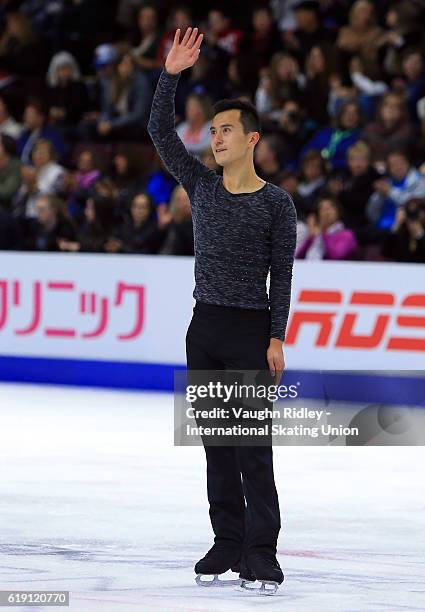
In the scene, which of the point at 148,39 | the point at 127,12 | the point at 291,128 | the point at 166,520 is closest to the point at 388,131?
the point at 291,128

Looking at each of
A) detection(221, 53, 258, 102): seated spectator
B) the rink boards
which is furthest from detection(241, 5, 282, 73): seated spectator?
the rink boards

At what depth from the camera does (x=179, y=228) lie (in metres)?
12.7

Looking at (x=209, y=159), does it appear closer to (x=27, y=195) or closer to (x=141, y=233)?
(x=141, y=233)

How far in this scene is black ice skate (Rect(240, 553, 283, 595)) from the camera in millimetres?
5121

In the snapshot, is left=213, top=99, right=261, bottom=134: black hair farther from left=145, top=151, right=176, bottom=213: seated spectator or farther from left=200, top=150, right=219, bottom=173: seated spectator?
left=145, top=151, right=176, bottom=213: seated spectator

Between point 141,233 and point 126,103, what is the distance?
263 cm

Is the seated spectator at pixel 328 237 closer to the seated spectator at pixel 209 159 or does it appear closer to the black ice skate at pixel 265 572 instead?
the seated spectator at pixel 209 159

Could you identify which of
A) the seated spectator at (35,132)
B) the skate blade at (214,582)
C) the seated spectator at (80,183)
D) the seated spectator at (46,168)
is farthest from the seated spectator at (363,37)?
the skate blade at (214,582)

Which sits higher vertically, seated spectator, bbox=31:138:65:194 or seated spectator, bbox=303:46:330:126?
seated spectator, bbox=303:46:330:126

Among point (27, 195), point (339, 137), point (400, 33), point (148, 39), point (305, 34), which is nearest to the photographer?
point (339, 137)

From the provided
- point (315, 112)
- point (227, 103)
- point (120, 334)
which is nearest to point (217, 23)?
point (315, 112)

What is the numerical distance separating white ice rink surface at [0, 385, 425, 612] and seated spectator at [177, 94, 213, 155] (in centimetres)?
399

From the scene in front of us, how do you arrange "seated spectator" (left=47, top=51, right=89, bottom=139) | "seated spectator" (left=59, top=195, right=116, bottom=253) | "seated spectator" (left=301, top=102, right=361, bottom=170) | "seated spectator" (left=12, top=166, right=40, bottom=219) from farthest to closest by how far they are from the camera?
"seated spectator" (left=47, top=51, right=89, bottom=139), "seated spectator" (left=12, top=166, right=40, bottom=219), "seated spectator" (left=301, top=102, right=361, bottom=170), "seated spectator" (left=59, top=195, right=116, bottom=253)

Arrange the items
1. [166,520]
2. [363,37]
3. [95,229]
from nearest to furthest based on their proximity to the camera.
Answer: [166,520] → [95,229] → [363,37]
